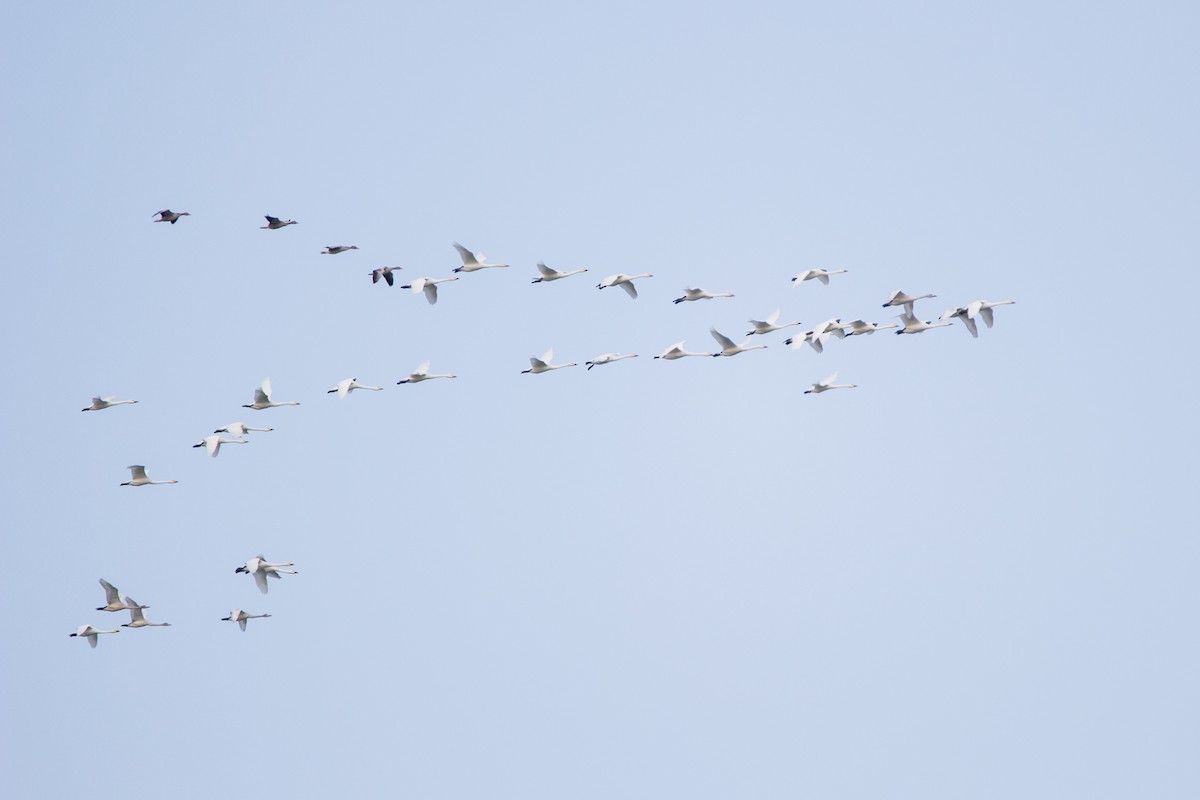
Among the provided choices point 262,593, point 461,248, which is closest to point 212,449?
point 262,593

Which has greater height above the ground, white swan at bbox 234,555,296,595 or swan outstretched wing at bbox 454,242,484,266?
swan outstretched wing at bbox 454,242,484,266

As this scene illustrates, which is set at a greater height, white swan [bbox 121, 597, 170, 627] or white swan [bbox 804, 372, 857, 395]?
white swan [bbox 804, 372, 857, 395]

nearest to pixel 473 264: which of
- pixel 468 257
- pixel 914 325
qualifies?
pixel 468 257

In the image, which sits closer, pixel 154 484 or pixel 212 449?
pixel 212 449

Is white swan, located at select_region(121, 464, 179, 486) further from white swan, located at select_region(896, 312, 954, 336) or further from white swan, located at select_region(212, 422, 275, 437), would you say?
white swan, located at select_region(896, 312, 954, 336)

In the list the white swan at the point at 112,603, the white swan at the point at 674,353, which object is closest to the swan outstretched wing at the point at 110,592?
the white swan at the point at 112,603

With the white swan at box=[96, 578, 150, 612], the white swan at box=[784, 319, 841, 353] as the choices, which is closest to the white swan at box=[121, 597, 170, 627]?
the white swan at box=[96, 578, 150, 612]

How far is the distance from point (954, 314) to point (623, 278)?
34.1 ft

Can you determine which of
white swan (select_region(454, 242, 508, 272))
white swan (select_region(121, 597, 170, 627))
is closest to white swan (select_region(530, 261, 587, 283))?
white swan (select_region(454, 242, 508, 272))

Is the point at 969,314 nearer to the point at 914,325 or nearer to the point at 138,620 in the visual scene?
the point at 914,325

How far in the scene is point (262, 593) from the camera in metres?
75.4

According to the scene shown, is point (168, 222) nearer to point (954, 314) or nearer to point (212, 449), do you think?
point (212, 449)

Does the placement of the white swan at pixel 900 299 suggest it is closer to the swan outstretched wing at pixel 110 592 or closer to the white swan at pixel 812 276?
the white swan at pixel 812 276

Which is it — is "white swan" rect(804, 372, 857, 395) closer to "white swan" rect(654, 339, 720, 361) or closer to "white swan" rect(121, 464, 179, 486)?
"white swan" rect(654, 339, 720, 361)
